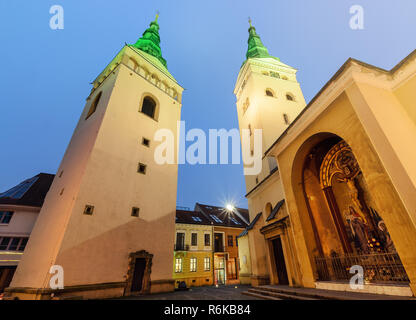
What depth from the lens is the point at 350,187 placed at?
822 cm

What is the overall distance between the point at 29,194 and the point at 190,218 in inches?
720

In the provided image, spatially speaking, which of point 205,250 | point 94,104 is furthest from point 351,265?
point 94,104

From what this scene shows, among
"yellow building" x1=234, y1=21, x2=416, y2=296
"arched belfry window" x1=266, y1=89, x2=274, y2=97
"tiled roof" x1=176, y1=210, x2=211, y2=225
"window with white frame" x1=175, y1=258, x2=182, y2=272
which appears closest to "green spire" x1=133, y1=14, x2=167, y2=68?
"arched belfry window" x1=266, y1=89, x2=274, y2=97

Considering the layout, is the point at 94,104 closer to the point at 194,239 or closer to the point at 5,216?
the point at 5,216

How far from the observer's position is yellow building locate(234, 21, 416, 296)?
504 cm

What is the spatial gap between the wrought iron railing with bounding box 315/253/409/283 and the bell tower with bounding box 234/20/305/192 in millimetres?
Result: 8067

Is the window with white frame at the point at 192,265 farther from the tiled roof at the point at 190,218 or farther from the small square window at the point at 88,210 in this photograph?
the small square window at the point at 88,210

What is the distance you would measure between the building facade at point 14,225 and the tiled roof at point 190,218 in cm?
1503

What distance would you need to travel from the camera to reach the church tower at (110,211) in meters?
9.73

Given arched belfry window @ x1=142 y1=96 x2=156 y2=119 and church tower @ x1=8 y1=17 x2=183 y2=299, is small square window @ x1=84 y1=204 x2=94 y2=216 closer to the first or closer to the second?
church tower @ x1=8 y1=17 x2=183 y2=299
